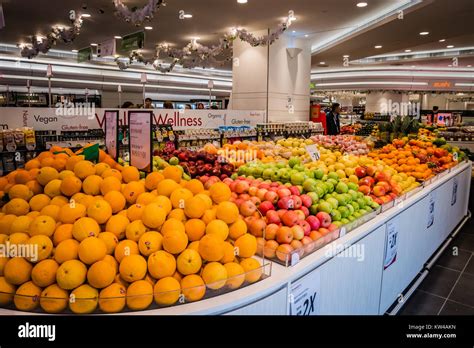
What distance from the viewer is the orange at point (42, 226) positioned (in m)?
1.57

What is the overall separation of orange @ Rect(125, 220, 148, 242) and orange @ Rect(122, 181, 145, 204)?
279 millimetres

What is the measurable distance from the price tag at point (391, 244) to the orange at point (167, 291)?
200cm

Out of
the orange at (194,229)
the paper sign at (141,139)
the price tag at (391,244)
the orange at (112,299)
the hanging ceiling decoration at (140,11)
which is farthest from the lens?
the hanging ceiling decoration at (140,11)

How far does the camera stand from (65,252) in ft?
4.80

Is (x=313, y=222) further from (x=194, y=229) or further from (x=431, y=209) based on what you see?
(x=431, y=209)

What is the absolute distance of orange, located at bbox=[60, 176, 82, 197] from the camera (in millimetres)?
1883

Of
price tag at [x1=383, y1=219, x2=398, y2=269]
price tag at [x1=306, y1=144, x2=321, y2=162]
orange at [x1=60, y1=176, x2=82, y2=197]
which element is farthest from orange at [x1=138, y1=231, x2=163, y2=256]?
price tag at [x1=306, y1=144, x2=321, y2=162]

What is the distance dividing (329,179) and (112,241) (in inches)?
72.1

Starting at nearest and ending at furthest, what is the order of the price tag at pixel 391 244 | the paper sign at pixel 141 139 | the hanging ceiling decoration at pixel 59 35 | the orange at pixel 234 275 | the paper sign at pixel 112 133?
the orange at pixel 234 275 → the paper sign at pixel 141 139 → the paper sign at pixel 112 133 → the price tag at pixel 391 244 → the hanging ceiling decoration at pixel 59 35

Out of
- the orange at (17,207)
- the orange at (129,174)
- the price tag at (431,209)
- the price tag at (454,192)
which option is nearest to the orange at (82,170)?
the orange at (129,174)

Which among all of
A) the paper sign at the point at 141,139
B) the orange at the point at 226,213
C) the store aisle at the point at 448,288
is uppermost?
the paper sign at the point at 141,139

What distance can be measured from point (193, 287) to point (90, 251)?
0.44m

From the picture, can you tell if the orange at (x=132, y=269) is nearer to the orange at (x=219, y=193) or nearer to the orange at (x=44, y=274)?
the orange at (x=44, y=274)

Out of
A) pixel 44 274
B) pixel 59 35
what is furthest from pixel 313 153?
pixel 59 35
